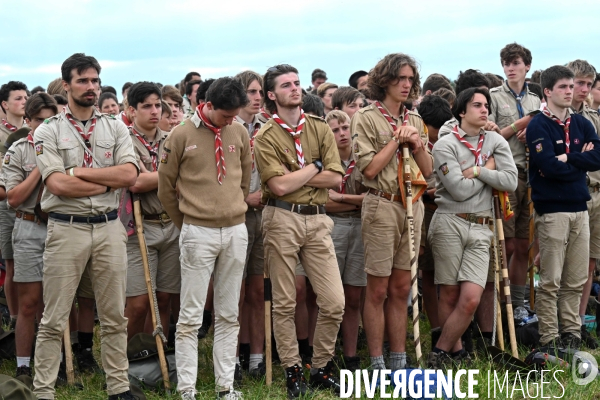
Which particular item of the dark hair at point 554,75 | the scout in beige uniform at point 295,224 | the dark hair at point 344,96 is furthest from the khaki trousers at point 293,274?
the dark hair at point 554,75

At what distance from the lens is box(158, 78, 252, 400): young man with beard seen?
21.2 feet

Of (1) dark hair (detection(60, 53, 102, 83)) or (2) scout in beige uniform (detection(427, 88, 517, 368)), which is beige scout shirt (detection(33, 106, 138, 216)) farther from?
(2) scout in beige uniform (detection(427, 88, 517, 368))

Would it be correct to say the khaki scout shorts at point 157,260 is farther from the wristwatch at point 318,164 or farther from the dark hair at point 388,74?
the dark hair at point 388,74

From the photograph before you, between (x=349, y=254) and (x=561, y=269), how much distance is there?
2183 millimetres

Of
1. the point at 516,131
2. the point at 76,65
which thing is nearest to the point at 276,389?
the point at 76,65

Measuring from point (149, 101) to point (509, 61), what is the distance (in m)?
4.33

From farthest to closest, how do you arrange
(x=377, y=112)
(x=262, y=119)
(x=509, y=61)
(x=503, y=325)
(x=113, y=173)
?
(x=509, y=61), (x=503, y=325), (x=262, y=119), (x=377, y=112), (x=113, y=173)

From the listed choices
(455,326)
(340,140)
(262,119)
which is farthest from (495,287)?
(262,119)

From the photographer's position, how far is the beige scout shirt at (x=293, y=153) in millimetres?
6805

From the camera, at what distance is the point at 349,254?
25.7 ft

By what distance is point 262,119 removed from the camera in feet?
26.1

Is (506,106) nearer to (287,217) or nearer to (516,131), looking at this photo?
(516,131)

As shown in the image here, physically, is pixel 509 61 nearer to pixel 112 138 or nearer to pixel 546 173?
pixel 546 173

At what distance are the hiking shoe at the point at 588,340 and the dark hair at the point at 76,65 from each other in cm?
551
